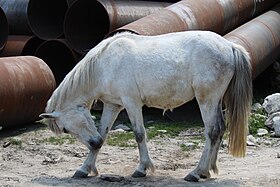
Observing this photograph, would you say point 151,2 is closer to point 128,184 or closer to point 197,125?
point 197,125

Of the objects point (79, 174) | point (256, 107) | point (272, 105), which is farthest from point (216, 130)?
point (256, 107)

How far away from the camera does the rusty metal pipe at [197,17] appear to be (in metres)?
9.91

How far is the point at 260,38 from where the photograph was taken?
11305 mm

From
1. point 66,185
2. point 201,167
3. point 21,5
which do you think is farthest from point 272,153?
point 21,5

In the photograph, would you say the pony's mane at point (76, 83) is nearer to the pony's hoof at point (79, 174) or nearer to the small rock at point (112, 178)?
the pony's hoof at point (79, 174)

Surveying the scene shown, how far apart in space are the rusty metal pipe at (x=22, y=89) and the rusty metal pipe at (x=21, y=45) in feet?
5.98

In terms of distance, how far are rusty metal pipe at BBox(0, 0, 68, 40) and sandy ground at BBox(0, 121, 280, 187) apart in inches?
145

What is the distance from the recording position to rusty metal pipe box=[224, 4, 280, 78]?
1069 cm

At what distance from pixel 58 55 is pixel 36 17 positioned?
0.94m

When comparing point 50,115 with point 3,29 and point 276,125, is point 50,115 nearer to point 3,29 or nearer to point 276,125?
point 276,125

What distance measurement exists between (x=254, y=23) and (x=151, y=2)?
228cm

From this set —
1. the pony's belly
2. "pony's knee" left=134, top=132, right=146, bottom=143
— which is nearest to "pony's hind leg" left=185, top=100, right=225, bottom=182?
the pony's belly

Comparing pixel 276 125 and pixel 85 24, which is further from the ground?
pixel 85 24

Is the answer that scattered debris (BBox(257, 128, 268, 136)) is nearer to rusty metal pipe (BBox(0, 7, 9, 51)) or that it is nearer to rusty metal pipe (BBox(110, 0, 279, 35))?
rusty metal pipe (BBox(110, 0, 279, 35))
